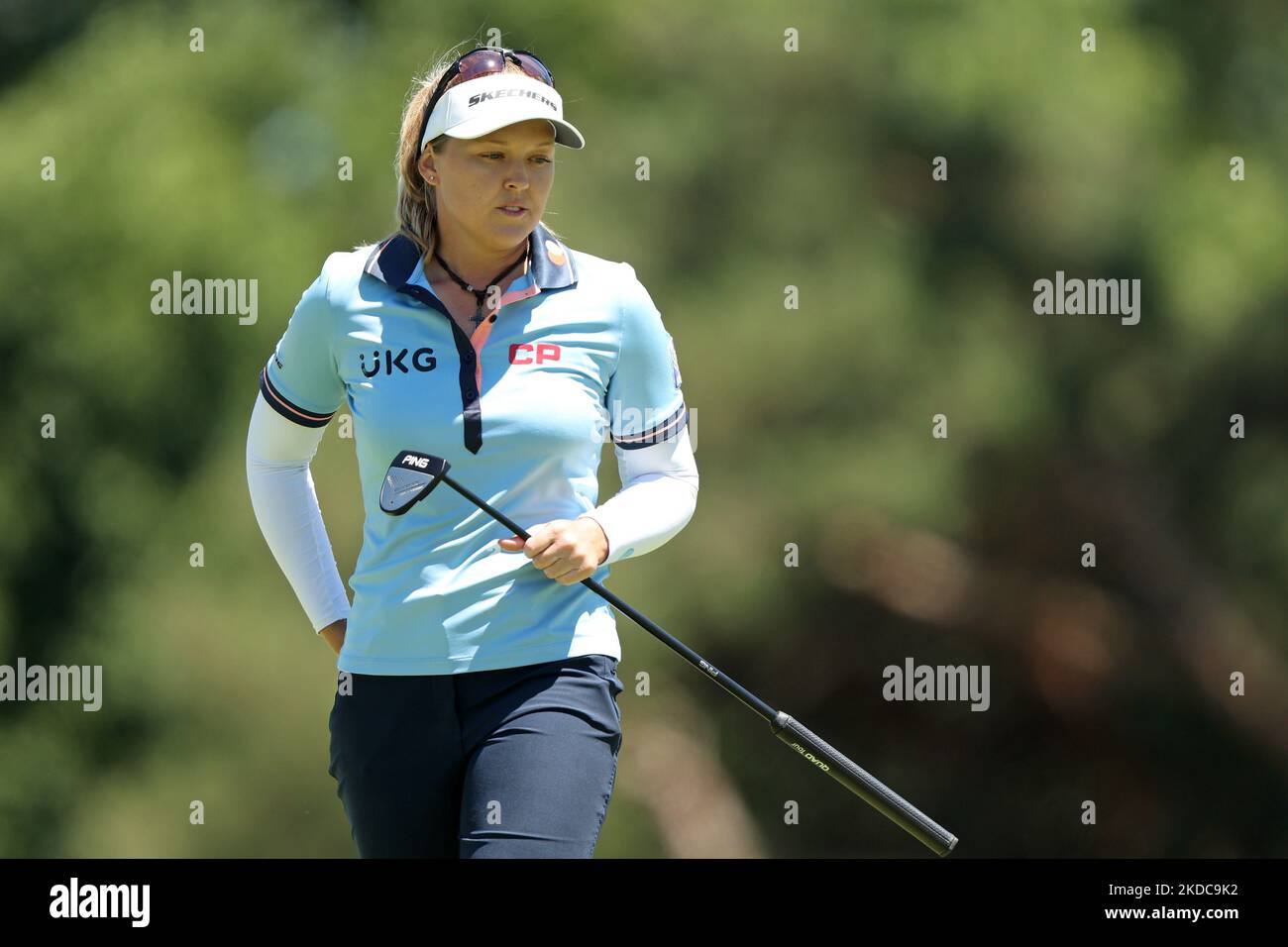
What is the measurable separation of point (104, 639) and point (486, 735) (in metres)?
6.61

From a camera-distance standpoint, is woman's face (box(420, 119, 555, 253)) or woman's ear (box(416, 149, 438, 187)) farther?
woman's ear (box(416, 149, 438, 187))

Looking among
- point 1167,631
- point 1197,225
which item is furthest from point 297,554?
point 1167,631

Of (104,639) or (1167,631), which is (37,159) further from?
(1167,631)

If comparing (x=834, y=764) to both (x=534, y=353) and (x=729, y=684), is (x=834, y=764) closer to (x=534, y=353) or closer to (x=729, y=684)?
(x=729, y=684)

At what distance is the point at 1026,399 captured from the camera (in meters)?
9.30

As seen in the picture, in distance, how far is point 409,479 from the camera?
93.1 inches

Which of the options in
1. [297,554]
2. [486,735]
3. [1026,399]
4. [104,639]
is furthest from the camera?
[1026,399]

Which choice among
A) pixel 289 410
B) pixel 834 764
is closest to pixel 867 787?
pixel 834 764

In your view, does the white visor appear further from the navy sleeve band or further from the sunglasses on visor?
the navy sleeve band

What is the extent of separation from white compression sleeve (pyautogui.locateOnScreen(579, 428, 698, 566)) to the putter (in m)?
0.07

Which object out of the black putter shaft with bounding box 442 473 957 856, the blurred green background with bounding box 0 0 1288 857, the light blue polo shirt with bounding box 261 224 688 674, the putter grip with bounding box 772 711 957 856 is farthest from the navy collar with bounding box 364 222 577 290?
the blurred green background with bounding box 0 0 1288 857

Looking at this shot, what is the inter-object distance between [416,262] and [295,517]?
0.47 m

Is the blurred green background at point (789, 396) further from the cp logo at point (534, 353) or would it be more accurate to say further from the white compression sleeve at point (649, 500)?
the cp logo at point (534, 353)

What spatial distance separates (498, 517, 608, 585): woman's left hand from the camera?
235 cm
